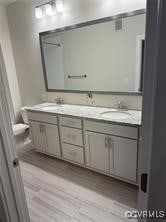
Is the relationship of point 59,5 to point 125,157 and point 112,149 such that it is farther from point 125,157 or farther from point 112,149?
point 125,157

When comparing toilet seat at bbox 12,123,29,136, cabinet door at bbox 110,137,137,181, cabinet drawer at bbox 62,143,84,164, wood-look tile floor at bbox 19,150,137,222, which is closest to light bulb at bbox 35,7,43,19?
toilet seat at bbox 12,123,29,136

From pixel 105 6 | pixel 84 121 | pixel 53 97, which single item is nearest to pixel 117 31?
pixel 105 6

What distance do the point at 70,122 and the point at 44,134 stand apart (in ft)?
2.04

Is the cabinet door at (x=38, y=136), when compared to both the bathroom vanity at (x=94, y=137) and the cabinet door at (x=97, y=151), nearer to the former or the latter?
the bathroom vanity at (x=94, y=137)

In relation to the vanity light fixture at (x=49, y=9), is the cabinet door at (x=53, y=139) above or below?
below

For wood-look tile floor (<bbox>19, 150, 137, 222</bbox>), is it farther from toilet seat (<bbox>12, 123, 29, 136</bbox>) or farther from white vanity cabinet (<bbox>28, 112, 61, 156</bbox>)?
toilet seat (<bbox>12, 123, 29, 136</bbox>)

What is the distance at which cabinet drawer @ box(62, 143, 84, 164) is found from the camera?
7.55ft

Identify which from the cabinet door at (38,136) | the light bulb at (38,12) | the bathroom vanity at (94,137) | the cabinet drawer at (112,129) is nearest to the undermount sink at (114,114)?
the bathroom vanity at (94,137)

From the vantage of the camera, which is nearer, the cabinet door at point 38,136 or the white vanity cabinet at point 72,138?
the white vanity cabinet at point 72,138

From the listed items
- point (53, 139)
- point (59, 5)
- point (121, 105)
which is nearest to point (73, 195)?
point (53, 139)

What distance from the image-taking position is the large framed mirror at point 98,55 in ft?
6.65

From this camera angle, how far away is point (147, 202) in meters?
0.54

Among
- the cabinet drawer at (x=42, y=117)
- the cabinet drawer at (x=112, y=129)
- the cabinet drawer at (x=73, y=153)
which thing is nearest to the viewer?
the cabinet drawer at (x=112, y=129)

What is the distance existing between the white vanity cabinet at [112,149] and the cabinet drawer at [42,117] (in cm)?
58
